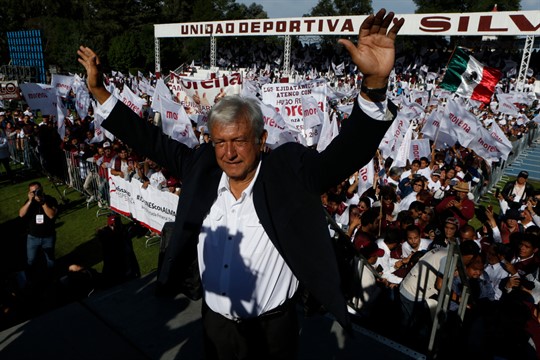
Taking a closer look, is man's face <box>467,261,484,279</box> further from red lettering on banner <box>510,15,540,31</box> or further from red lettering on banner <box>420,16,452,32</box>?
red lettering on banner <box>420,16,452,32</box>

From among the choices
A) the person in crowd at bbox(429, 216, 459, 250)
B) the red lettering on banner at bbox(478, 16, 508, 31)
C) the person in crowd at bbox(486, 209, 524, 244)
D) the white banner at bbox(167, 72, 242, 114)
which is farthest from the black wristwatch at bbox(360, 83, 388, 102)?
the red lettering on banner at bbox(478, 16, 508, 31)

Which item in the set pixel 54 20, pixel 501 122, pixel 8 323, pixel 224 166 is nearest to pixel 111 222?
pixel 8 323

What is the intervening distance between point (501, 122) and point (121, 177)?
16.4 metres

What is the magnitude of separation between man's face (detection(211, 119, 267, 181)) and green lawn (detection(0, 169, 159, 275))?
19.2 feet

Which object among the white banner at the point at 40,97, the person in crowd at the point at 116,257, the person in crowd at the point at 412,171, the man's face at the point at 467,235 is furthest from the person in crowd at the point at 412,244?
the white banner at the point at 40,97

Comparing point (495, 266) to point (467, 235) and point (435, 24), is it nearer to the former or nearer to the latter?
point (467, 235)

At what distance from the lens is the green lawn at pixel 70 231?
7.54 meters

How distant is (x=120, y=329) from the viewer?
3.45 m

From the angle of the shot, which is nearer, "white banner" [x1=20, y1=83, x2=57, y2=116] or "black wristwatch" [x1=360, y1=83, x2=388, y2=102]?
"black wristwatch" [x1=360, y1=83, x2=388, y2=102]

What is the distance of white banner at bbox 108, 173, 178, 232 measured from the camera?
26.3 feet

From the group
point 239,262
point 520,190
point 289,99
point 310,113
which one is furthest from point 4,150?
point 520,190

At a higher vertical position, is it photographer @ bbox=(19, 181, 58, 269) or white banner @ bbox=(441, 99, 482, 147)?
white banner @ bbox=(441, 99, 482, 147)

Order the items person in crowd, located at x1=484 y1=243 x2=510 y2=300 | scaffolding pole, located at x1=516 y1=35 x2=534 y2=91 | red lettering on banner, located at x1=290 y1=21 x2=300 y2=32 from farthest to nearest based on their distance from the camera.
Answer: red lettering on banner, located at x1=290 y1=21 x2=300 y2=32, scaffolding pole, located at x1=516 y1=35 x2=534 y2=91, person in crowd, located at x1=484 y1=243 x2=510 y2=300

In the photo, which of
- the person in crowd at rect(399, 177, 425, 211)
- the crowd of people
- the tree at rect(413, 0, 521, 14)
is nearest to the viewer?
the crowd of people
